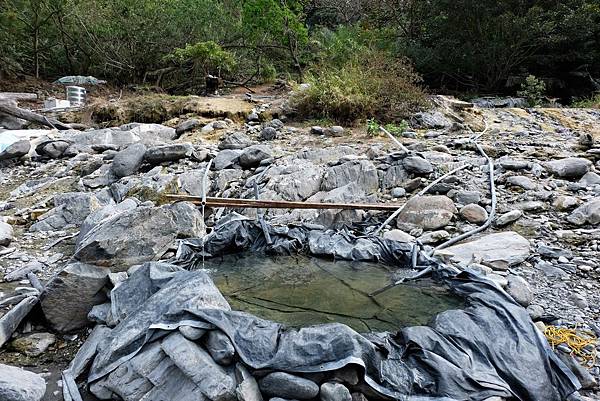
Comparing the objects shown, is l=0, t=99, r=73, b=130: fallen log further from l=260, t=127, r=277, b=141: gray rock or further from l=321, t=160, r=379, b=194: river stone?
l=321, t=160, r=379, b=194: river stone

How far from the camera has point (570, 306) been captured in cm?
235

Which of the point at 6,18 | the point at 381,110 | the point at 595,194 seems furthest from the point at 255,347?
the point at 6,18

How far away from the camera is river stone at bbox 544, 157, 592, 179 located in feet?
13.3

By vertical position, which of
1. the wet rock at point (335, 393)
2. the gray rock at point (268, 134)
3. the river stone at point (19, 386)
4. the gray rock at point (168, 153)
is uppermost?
the wet rock at point (335, 393)

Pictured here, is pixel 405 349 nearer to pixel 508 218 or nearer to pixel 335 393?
pixel 335 393

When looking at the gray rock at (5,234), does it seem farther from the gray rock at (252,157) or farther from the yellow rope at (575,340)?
the yellow rope at (575,340)

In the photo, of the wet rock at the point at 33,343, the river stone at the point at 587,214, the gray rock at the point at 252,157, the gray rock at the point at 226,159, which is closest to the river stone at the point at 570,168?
the river stone at the point at 587,214

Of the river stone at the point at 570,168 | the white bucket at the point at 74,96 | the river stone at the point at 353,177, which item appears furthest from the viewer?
the white bucket at the point at 74,96

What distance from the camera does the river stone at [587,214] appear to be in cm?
321

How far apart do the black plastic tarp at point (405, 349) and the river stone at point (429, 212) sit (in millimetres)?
1445

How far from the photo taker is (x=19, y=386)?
5.87 feet

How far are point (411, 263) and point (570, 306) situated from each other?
3.03ft

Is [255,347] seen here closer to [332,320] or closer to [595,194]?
[332,320]

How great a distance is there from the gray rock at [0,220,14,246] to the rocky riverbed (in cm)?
1
